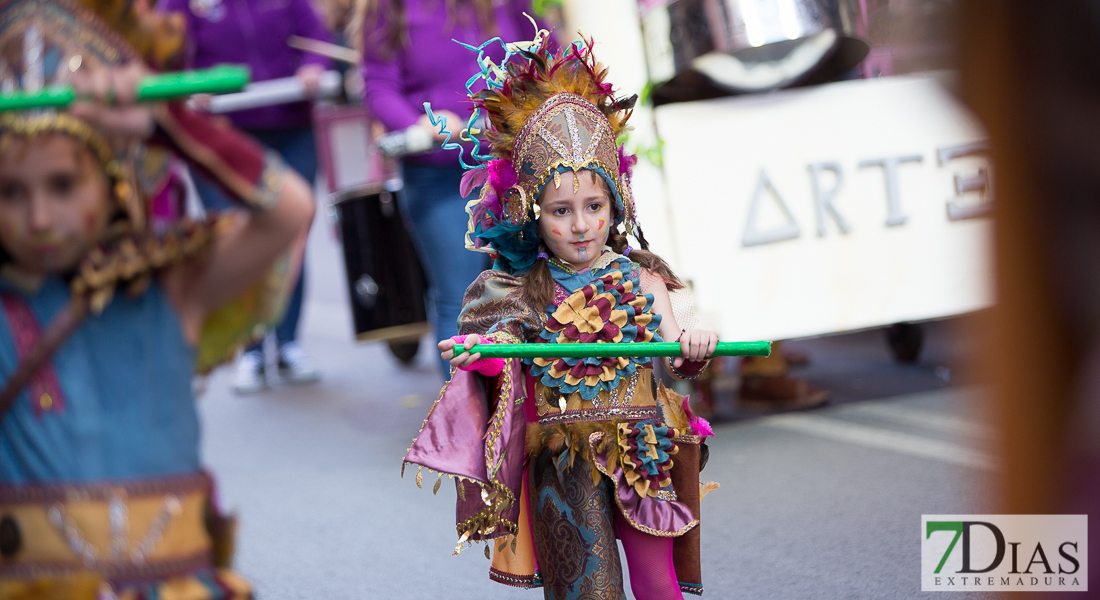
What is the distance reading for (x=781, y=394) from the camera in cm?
464

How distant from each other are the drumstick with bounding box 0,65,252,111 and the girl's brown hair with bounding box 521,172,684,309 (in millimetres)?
982

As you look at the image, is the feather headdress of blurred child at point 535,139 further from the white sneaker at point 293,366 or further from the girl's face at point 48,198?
the white sneaker at point 293,366

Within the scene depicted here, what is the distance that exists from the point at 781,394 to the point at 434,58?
197cm

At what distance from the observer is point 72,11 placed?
160 centimetres

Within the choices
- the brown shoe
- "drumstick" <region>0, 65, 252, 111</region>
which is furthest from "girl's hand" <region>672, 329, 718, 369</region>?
the brown shoe

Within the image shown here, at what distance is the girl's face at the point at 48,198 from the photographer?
1564 millimetres

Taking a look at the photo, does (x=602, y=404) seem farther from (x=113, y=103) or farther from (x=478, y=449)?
(x=113, y=103)

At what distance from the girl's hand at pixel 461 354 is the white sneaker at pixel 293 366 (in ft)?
13.5

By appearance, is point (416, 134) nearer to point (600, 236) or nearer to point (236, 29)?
point (600, 236)

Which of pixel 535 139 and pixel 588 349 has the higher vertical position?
pixel 535 139

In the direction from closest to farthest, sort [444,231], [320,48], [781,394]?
1. [444,231]
2. [781,394]
3. [320,48]

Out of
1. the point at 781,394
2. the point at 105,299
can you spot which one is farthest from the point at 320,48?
the point at 105,299

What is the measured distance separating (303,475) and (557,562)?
224 centimetres

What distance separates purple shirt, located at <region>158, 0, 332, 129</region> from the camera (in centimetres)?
537
